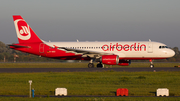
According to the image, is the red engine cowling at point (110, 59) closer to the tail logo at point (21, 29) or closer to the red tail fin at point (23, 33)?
the red tail fin at point (23, 33)

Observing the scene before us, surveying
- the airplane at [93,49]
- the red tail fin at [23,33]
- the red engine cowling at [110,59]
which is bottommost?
the red engine cowling at [110,59]

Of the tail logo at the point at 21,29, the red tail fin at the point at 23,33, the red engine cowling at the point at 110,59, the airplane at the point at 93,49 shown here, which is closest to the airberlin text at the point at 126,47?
the airplane at the point at 93,49

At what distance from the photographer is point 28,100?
1488 cm

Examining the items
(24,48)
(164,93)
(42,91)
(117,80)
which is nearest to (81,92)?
(42,91)

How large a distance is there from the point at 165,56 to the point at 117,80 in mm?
18835

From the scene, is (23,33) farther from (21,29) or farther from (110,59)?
(110,59)

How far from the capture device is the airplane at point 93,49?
137ft

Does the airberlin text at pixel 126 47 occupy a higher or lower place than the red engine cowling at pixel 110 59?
higher

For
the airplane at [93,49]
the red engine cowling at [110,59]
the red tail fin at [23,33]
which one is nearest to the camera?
the red engine cowling at [110,59]

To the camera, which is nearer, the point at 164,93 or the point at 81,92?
the point at 164,93

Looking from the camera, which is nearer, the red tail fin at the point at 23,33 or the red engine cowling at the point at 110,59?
the red engine cowling at the point at 110,59

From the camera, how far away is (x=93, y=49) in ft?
142

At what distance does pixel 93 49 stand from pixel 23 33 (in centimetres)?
1161

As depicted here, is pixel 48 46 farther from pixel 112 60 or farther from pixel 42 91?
pixel 42 91
